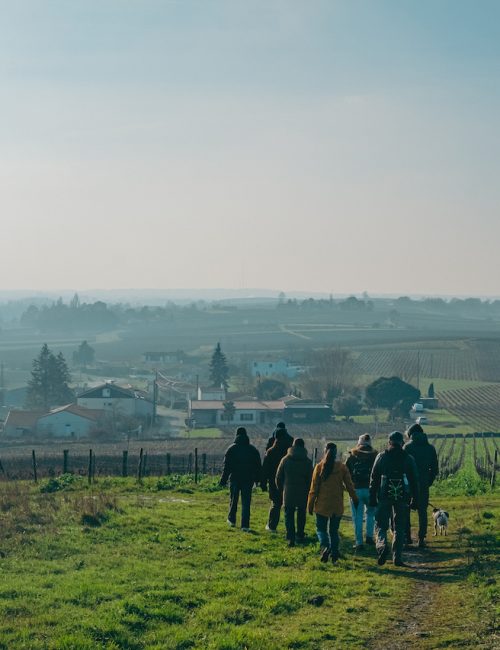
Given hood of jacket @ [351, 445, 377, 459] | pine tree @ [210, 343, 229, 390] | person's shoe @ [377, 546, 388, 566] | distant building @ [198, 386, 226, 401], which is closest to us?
person's shoe @ [377, 546, 388, 566]

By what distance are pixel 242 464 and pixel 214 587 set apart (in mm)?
4087

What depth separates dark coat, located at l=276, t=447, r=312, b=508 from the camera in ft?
41.1

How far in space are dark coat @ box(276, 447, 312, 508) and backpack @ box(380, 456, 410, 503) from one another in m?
1.39

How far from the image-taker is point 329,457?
11.6 meters

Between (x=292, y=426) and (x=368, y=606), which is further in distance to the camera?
(x=292, y=426)

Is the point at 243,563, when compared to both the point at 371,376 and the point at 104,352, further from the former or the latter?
the point at 104,352

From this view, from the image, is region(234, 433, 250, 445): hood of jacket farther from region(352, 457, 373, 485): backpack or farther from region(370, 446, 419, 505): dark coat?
region(370, 446, 419, 505): dark coat

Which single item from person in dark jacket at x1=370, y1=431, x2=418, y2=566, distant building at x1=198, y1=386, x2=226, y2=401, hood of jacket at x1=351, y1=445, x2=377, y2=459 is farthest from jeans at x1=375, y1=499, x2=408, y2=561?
distant building at x1=198, y1=386, x2=226, y2=401

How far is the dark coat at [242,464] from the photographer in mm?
13984

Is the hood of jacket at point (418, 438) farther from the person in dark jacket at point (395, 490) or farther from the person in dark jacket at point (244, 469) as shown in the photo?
the person in dark jacket at point (244, 469)

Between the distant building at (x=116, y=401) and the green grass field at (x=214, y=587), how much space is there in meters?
57.7

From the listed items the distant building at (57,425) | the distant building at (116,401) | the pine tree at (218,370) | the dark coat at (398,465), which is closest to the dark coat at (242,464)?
the dark coat at (398,465)

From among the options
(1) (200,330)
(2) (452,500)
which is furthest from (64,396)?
(1) (200,330)

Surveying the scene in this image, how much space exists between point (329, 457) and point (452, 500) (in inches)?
322
